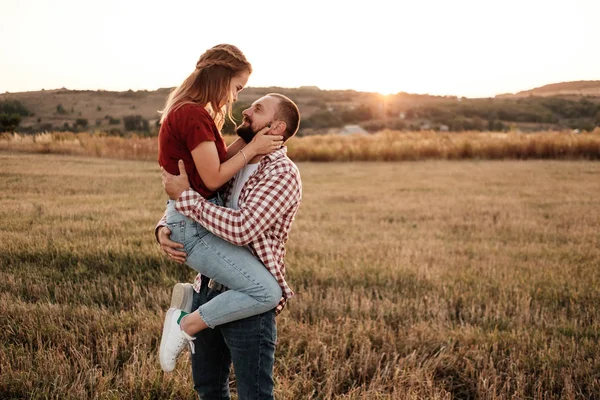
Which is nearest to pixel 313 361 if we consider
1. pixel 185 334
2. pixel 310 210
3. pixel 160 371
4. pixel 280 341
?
pixel 280 341

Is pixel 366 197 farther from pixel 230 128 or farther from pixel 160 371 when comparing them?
pixel 230 128

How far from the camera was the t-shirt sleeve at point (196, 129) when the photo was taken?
2768 millimetres

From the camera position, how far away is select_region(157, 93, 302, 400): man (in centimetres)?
273

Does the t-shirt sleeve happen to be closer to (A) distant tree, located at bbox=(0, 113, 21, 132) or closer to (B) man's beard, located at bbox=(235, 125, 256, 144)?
(B) man's beard, located at bbox=(235, 125, 256, 144)

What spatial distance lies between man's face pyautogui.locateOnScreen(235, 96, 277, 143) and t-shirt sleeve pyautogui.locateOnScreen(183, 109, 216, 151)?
0.93ft

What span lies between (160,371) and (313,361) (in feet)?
4.16

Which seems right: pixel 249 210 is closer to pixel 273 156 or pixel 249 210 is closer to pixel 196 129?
pixel 273 156

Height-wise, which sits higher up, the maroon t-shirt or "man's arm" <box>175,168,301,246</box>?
the maroon t-shirt

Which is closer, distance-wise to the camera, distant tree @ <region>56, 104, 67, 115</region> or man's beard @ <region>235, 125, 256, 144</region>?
man's beard @ <region>235, 125, 256, 144</region>

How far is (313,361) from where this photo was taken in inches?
170

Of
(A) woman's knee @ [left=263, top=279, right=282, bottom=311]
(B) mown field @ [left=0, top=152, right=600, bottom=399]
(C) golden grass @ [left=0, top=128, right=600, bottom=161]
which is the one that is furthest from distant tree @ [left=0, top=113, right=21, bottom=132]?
(A) woman's knee @ [left=263, top=279, right=282, bottom=311]

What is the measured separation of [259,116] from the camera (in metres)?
3.00

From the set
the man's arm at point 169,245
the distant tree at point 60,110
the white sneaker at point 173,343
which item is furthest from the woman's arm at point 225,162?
the distant tree at point 60,110

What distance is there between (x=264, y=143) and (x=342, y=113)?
76.8 metres
